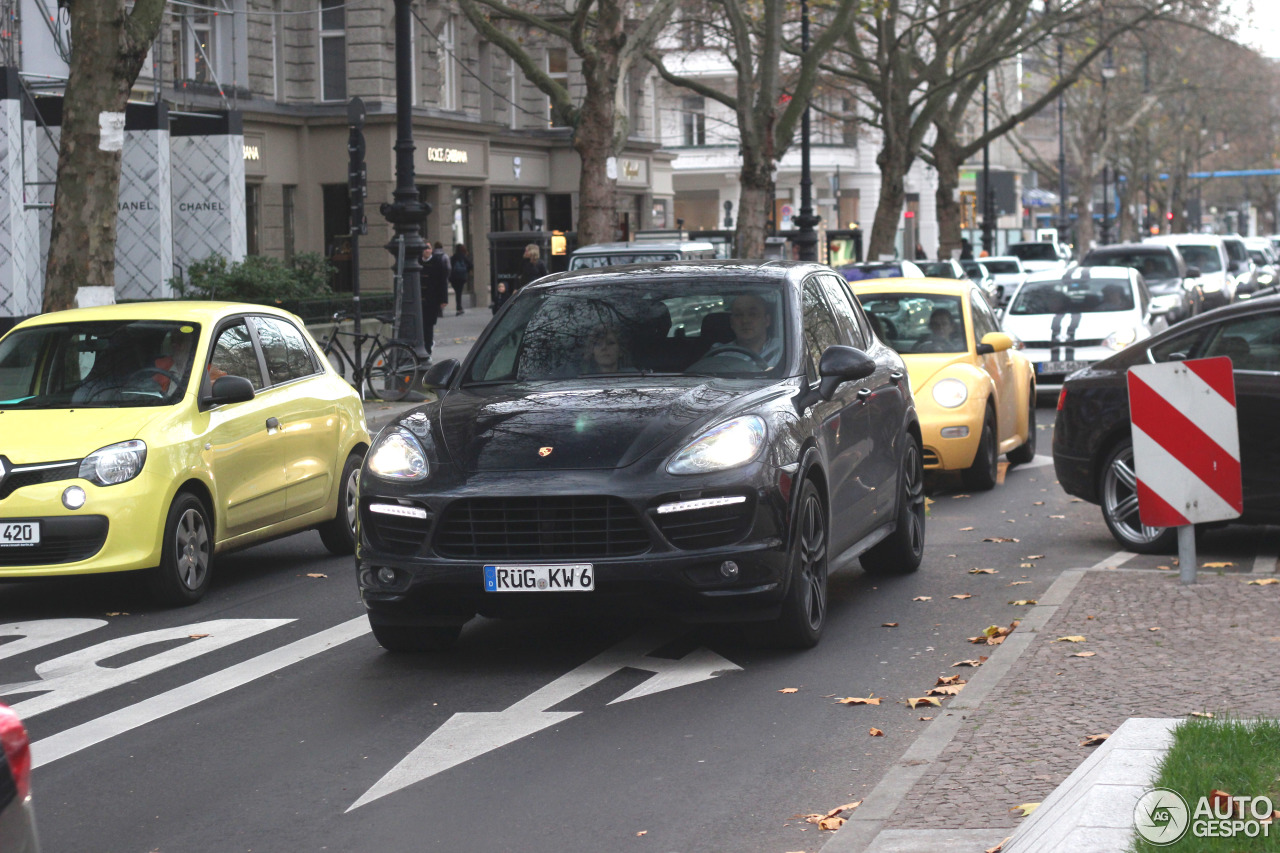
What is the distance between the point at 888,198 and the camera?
4562 cm

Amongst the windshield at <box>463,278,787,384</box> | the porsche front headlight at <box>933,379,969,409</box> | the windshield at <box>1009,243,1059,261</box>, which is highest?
the windshield at <box>1009,243,1059,261</box>

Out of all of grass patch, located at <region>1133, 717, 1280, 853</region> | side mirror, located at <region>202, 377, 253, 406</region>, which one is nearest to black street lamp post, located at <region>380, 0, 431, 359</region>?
side mirror, located at <region>202, 377, 253, 406</region>

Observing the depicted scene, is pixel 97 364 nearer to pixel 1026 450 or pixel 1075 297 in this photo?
pixel 1026 450

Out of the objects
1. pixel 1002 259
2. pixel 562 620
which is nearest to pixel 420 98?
pixel 1002 259

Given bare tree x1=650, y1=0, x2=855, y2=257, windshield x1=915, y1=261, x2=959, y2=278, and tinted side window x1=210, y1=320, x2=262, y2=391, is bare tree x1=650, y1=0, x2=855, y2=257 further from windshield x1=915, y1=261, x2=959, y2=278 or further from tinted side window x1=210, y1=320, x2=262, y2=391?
tinted side window x1=210, y1=320, x2=262, y2=391

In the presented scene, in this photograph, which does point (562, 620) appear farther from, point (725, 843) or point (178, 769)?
point (725, 843)

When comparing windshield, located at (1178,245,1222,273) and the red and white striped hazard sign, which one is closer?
the red and white striped hazard sign

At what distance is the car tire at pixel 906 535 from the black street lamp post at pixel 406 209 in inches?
542

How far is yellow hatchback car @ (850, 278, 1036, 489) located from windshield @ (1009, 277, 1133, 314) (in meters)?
5.66

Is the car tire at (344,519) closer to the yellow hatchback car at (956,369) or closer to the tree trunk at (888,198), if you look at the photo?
the yellow hatchback car at (956,369)

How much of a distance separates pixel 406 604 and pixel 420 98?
1496 inches

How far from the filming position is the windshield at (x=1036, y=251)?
55625mm

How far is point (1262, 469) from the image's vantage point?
10.2 m

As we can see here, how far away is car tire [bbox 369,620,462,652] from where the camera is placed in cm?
811
